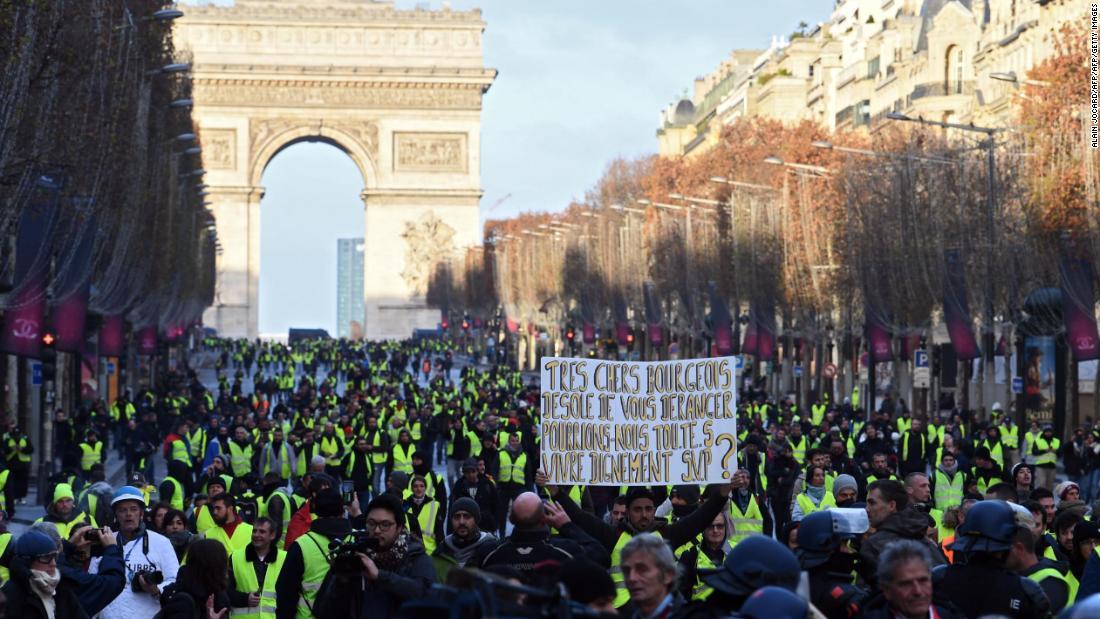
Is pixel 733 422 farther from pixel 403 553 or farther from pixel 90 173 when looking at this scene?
pixel 90 173

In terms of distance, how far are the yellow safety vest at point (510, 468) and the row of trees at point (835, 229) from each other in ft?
42.8

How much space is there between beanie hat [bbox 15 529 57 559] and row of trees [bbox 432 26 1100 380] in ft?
89.3

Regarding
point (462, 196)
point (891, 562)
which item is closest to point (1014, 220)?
point (891, 562)

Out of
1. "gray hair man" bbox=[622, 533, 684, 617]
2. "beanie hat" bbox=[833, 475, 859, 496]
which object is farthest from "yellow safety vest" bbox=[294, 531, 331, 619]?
"beanie hat" bbox=[833, 475, 859, 496]

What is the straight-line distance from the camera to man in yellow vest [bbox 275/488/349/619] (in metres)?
10.3

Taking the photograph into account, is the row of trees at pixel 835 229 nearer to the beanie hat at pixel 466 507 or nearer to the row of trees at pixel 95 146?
the row of trees at pixel 95 146

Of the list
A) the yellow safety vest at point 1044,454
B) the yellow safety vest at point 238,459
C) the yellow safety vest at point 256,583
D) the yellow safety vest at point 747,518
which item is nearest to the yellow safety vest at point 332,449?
the yellow safety vest at point 238,459

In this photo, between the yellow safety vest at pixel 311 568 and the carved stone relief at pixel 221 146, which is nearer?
the yellow safety vest at pixel 311 568

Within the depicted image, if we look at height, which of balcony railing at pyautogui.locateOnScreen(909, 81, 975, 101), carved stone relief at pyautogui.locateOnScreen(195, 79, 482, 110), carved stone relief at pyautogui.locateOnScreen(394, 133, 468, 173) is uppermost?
carved stone relief at pyautogui.locateOnScreen(195, 79, 482, 110)

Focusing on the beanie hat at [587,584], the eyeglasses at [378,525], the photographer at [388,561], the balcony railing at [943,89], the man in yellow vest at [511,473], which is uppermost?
the balcony railing at [943,89]

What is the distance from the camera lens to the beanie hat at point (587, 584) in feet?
22.1

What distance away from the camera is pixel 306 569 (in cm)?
1038

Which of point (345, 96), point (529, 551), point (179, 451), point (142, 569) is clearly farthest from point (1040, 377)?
point (345, 96)

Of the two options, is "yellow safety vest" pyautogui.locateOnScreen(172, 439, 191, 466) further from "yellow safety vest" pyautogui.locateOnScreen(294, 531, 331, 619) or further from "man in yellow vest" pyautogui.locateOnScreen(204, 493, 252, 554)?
"yellow safety vest" pyautogui.locateOnScreen(294, 531, 331, 619)
